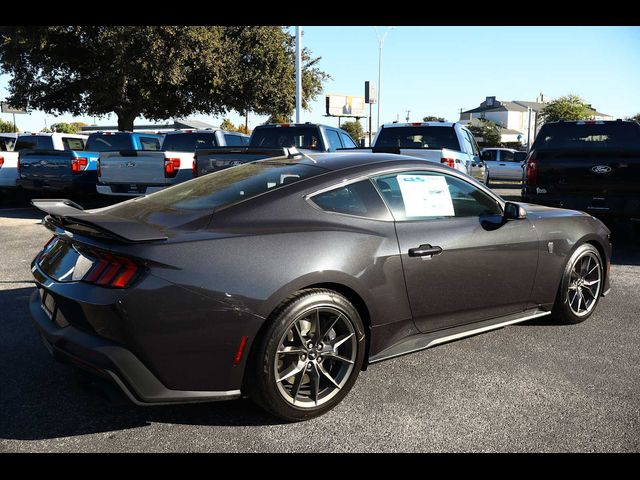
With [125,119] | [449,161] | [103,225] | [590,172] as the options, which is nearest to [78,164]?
[449,161]

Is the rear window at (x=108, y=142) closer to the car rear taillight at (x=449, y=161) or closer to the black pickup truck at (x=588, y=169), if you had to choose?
the car rear taillight at (x=449, y=161)

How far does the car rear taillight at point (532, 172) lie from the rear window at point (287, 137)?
12.0 ft

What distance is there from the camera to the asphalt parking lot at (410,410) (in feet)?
9.26

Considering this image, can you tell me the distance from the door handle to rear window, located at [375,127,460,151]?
6438 mm

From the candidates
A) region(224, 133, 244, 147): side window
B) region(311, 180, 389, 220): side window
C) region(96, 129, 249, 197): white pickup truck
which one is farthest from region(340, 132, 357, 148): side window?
region(311, 180, 389, 220): side window

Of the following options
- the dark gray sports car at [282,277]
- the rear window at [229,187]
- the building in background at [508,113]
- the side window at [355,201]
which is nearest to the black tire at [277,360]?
the dark gray sports car at [282,277]

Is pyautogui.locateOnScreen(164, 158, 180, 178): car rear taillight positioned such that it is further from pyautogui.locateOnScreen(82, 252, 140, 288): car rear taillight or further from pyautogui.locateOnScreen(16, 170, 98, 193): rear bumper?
pyautogui.locateOnScreen(82, 252, 140, 288): car rear taillight

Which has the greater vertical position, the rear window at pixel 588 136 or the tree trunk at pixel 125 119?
the tree trunk at pixel 125 119

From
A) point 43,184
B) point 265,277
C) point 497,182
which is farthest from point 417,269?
point 497,182

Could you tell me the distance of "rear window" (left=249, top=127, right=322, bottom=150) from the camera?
1018cm

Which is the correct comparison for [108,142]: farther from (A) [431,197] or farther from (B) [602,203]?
(A) [431,197]

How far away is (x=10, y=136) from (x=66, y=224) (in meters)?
12.2

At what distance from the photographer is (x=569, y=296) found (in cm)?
464

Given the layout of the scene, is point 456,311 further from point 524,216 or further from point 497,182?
point 497,182
